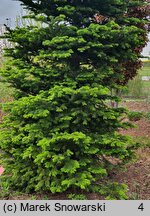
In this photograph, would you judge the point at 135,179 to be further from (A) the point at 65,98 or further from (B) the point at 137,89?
(B) the point at 137,89

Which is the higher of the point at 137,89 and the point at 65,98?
the point at 65,98

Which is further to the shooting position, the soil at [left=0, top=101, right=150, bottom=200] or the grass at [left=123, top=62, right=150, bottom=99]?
the grass at [left=123, top=62, right=150, bottom=99]

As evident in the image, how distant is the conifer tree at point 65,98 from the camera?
3.55 meters

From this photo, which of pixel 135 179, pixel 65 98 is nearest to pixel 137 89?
pixel 135 179

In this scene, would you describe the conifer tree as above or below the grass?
above

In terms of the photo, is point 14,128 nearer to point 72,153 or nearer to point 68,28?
point 72,153

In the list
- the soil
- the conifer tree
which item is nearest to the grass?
the soil

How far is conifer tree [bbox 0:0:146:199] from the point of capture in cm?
355

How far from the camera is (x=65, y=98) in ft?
12.1

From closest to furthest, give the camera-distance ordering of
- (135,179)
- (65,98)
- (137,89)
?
1. (65,98)
2. (135,179)
3. (137,89)

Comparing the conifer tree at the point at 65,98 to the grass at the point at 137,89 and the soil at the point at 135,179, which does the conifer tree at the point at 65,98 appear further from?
the grass at the point at 137,89

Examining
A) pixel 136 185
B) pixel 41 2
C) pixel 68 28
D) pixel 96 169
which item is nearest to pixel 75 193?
pixel 96 169

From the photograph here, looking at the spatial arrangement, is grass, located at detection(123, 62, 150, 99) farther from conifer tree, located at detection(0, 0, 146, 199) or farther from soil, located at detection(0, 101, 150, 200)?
conifer tree, located at detection(0, 0, 146, 199)

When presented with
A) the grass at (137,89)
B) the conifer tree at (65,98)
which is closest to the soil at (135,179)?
the conifer tree at (65,98)
